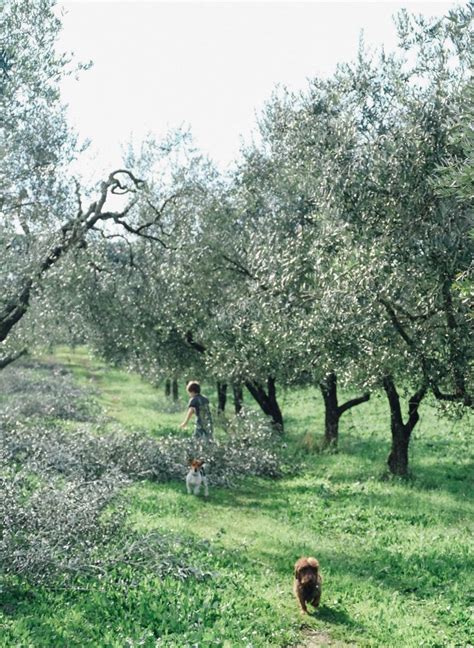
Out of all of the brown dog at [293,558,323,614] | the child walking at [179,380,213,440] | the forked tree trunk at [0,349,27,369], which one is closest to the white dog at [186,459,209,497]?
the child walking at [179,380,213,440]

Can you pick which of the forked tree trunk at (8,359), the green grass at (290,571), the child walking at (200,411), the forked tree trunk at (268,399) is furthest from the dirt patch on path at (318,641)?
the forked tree trunk at (268,399)

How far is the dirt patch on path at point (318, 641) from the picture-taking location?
9008mm

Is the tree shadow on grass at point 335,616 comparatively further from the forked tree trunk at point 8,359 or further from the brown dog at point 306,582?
the forked tree trunk at point 8,359

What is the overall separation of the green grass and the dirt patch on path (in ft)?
0.23

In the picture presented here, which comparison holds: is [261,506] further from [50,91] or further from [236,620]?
[50,91]

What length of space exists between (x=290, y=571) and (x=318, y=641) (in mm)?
2685

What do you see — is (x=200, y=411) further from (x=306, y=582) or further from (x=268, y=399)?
(x=306, y=582)

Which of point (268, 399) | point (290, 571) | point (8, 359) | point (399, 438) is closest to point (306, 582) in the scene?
point (290, 571)

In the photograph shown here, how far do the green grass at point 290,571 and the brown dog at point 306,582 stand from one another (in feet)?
0.89

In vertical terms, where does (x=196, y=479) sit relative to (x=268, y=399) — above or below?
below

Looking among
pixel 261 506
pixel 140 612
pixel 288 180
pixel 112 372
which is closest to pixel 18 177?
pixel 288 180

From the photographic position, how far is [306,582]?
974 centimetres

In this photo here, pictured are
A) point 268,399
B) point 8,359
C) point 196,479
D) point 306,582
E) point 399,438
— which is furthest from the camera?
point 268,399

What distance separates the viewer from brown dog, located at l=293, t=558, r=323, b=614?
9.74m
